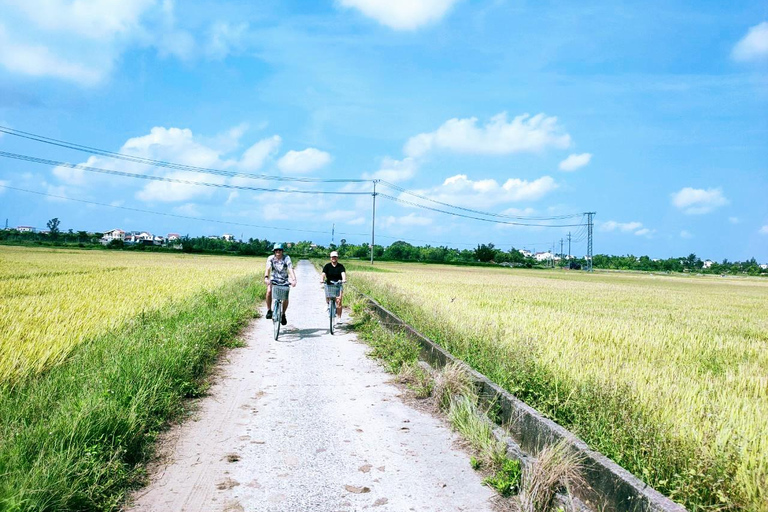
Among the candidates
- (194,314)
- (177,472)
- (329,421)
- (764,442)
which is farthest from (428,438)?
(194,314)

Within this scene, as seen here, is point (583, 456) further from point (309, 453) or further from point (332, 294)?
point (332, 294)

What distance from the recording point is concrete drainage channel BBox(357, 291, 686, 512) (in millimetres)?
3002

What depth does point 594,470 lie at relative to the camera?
3.45 meters

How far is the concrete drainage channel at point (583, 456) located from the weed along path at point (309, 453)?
57 centimetres

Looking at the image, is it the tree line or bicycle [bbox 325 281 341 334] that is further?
the tree line

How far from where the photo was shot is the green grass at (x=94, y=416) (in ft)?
10.7

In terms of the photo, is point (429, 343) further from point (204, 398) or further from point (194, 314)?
point (194, 314)

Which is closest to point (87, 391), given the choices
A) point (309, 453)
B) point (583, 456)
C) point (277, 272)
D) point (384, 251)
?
point (309, 453)

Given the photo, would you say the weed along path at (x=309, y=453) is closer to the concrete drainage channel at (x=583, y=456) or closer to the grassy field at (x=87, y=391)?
the grassy field at (x=87, y=391)

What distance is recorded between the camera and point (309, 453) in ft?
14.5

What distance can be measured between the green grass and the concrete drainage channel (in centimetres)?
322

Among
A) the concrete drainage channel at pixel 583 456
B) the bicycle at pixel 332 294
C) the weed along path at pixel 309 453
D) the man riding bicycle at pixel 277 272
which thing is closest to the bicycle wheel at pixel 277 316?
the man riding bicycle at pixel 277 272

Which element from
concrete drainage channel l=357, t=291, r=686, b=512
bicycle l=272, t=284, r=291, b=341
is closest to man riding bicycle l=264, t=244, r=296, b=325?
bicycle l=272, t=284, r=291, b=341

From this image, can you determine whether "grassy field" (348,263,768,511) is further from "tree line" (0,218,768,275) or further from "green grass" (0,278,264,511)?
"tree line" (0,218,768,275)
